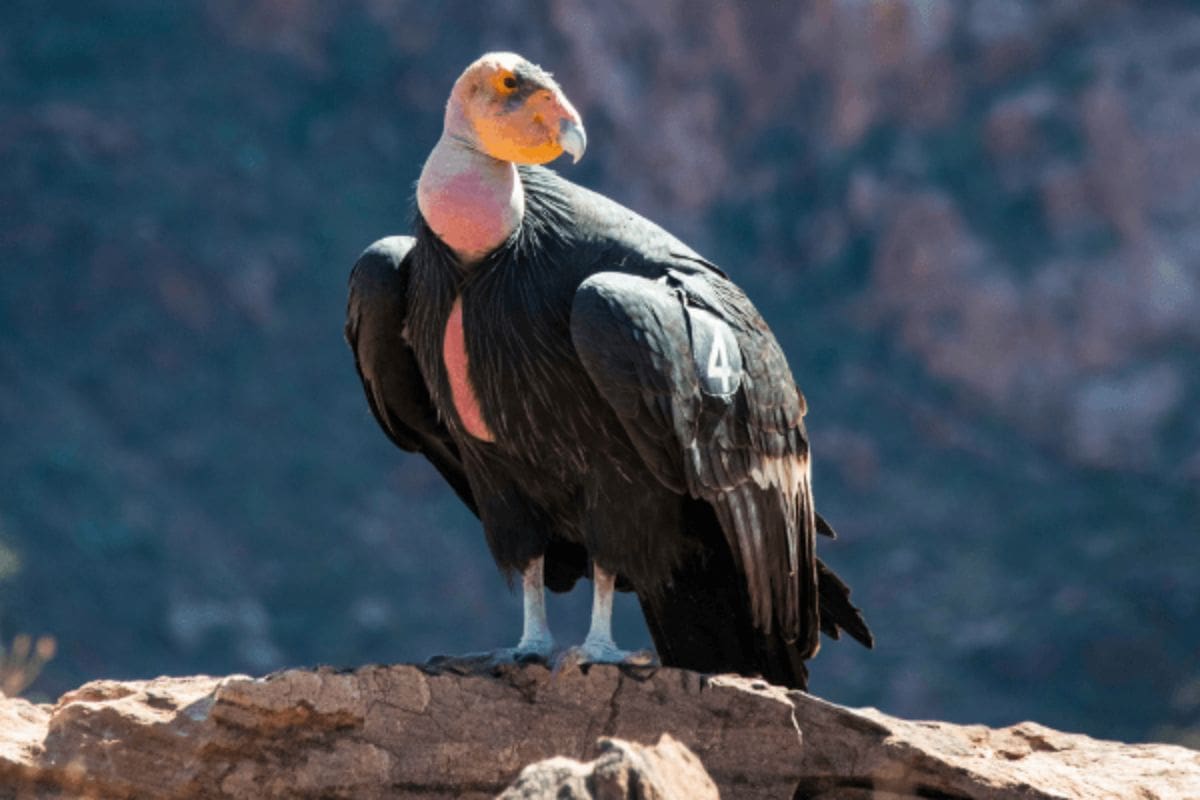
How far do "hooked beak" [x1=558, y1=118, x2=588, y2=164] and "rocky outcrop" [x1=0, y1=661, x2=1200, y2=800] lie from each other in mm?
1511

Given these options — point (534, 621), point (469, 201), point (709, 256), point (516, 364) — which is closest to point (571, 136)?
point (469, 201)

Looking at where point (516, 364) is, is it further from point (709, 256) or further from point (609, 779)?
point (709, 256)

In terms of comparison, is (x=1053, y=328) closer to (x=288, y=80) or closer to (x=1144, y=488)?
(x=1144, y=488)

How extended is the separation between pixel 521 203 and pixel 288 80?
16.9 metres

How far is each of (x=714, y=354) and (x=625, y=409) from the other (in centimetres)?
36

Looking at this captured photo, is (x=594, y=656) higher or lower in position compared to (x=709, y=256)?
lower

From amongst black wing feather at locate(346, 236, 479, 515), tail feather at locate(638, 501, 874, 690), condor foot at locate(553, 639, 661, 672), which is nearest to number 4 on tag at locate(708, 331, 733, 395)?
tail feather at locate(638, 501, 874, 690)

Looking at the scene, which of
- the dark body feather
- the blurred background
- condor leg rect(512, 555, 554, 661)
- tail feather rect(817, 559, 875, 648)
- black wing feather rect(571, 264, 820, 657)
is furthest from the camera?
the blurred background

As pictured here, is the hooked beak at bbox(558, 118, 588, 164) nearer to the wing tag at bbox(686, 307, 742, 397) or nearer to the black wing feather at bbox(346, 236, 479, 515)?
the wing tag at bbox(686, 307, 742, 397)

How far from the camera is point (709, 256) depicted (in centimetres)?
2148

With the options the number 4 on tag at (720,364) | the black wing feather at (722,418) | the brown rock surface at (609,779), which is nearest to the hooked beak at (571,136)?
the black wing feather at (722,418)

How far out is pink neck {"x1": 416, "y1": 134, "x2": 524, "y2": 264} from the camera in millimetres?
5832

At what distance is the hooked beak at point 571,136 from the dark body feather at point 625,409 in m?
0.23

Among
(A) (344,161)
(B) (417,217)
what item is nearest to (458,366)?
(B) (417,217)
